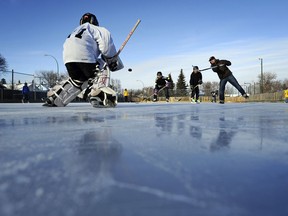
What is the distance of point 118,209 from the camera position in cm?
35

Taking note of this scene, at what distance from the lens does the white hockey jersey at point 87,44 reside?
3.67m

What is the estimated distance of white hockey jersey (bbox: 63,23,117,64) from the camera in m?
3.67

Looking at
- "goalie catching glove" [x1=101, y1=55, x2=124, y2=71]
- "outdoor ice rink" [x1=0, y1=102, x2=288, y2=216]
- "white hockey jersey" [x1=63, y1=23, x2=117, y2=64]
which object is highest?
"white hockey jersey" [x1=63, y1=23, x2=117, y2=64]

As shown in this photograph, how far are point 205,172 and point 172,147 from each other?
280 millimetres

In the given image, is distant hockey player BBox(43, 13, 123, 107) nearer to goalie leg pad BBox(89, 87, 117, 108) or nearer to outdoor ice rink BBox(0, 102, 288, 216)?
goalie leg pad BBox(89, 87, 117, 108)

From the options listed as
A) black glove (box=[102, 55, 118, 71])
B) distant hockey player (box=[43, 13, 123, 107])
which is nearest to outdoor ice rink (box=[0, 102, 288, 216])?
distant hockey player (box=[43, 13, 123, 107])

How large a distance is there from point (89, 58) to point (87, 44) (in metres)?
0.20

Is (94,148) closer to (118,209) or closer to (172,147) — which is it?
(172,147)

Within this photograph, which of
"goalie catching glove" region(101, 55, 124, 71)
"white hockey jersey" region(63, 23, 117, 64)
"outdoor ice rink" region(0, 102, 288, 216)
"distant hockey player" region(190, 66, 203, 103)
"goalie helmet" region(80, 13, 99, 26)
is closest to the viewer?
"outdoor ice rink" region(0, 102, 288, 216)

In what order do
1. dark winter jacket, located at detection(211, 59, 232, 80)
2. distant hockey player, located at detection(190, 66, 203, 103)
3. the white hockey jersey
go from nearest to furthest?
1. the white hockey jersey
2. dark winter jacket, located at detection(211, 59, 232, 80)
3. distant hockey player, located at detection(190, 66, 203, 103)

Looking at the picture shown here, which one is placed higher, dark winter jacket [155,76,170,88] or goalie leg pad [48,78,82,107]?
dark winter jacket [155,76,170,88]

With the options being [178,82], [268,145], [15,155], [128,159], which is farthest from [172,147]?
[178,82]

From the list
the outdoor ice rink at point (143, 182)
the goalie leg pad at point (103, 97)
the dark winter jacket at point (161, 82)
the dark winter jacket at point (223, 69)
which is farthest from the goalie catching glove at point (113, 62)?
the dark winter jacket at point (161, 82)

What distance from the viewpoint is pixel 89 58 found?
3.77 m
